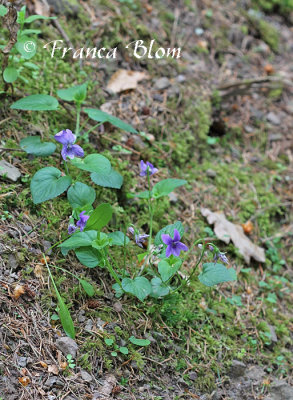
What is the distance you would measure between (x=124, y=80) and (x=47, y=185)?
60.6 inches

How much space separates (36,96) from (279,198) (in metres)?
2.18

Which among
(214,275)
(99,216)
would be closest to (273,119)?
(214,275)

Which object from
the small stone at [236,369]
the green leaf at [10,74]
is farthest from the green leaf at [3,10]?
the small stone at [236,369]

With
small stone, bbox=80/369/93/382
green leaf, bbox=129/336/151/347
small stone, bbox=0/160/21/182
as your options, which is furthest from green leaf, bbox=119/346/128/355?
small stone, bbox=0/160/21/182

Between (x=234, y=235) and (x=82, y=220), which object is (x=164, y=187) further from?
(x=234, y=235)

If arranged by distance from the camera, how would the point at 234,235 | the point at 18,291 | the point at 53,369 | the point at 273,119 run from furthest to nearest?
the point at 273,119
the point at 234,235
the point at 18,291
the point at 53,369

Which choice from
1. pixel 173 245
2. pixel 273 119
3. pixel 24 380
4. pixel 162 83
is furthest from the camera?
pixel 273 119

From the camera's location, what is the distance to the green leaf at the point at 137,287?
2012 mm

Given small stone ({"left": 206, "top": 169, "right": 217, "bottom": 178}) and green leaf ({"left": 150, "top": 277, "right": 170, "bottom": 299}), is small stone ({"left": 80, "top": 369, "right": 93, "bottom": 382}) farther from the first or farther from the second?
small stone ({"left": 206, "top": 169, "right": 217, "bottom": 178})

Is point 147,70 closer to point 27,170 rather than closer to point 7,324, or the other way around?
point 27,170

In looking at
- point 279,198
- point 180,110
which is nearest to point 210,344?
point 279,198

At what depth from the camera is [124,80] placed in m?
3.37

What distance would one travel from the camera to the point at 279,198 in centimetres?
356

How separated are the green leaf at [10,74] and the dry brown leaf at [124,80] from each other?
0.90 meters
